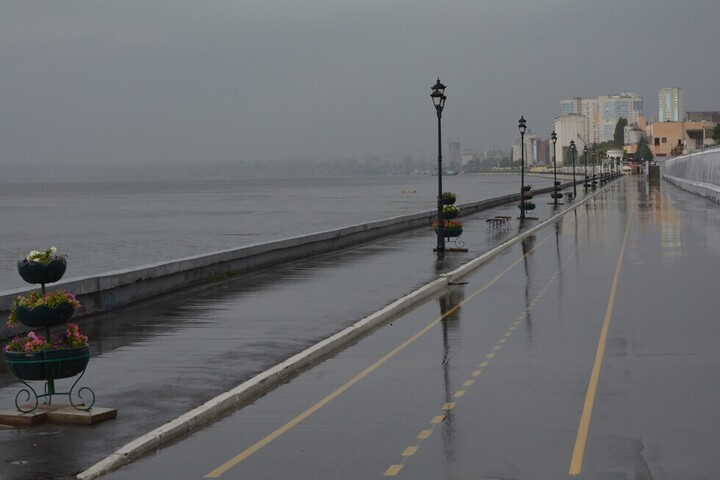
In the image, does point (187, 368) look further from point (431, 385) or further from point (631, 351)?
point (631, 351)

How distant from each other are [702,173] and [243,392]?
104987mm

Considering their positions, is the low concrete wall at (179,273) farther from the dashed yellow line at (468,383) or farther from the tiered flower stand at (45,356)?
the dashed yellow line at (468,383)

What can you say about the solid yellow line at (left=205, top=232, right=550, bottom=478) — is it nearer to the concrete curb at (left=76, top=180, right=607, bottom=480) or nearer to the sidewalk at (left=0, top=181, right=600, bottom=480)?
the concrete curb at (left=76, top=180, right=607, bottom=480)

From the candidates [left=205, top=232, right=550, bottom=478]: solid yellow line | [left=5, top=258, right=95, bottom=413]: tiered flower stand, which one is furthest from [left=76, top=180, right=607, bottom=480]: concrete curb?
[left=5, top=258, right=95, bottom=413]: tiered flower stand

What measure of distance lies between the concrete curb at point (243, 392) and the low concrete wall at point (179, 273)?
18.0ft

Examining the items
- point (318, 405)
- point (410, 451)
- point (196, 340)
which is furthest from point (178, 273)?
point (410, 451)

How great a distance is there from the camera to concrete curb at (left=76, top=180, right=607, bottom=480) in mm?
11312

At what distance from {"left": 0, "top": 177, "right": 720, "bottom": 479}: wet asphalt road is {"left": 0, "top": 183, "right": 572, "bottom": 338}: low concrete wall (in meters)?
0.65

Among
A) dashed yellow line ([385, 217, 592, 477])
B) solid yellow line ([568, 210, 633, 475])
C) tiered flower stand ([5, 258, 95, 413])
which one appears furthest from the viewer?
tiered flower stand ([5, 258, 95, 413])

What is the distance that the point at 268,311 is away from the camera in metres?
23.2

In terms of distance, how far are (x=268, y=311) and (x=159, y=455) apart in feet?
37.8

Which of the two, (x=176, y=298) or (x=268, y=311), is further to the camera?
(x=176, y=298)

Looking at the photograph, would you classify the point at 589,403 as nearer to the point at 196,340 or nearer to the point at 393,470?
the point at 393,470

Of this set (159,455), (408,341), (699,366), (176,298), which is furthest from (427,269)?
(159,455)
